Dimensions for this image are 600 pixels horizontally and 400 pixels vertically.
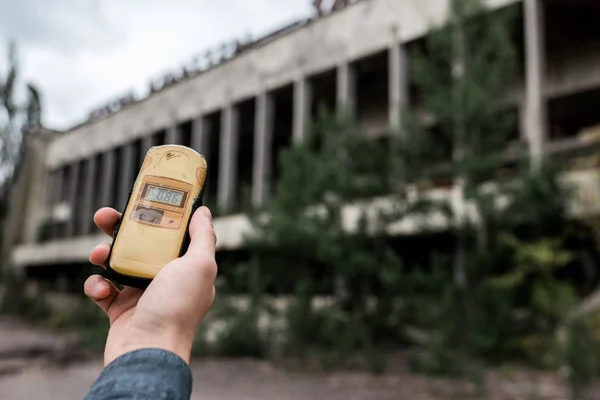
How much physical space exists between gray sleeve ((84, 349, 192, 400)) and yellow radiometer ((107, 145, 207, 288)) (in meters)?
0.46

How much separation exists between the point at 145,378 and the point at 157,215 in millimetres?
761

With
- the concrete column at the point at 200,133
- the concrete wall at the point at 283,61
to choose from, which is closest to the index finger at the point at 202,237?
the concrete wall at the point at 283,61

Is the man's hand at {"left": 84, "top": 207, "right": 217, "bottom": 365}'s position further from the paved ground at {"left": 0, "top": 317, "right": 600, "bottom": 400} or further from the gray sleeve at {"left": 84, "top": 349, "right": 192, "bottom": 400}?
the paved ground at {"left": 0, "top": 317, "right": 600, "bottom": 400}

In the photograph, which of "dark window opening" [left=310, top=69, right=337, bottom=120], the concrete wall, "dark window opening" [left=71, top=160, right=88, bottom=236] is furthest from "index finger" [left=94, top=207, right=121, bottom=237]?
"dark window opening" [left=71, top=160, right=88, bottom=236]

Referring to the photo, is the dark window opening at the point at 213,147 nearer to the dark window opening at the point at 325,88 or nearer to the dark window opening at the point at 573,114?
the dark window opening at the point at 325,88

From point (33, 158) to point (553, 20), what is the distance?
91.8 ft

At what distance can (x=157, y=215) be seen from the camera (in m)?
1.74

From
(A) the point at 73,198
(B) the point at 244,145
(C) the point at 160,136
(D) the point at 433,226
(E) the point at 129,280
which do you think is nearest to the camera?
(E) the point at 129,280

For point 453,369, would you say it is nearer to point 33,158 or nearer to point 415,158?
point 415,158

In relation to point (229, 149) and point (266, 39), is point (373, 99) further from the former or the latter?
point (229, 149)

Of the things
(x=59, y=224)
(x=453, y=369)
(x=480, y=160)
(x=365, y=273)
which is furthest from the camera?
(x=59, y=224)

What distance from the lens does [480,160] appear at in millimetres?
9648

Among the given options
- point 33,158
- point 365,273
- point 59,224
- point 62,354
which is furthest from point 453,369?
point 33,158

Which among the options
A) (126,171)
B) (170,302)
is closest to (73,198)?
(126,171)
